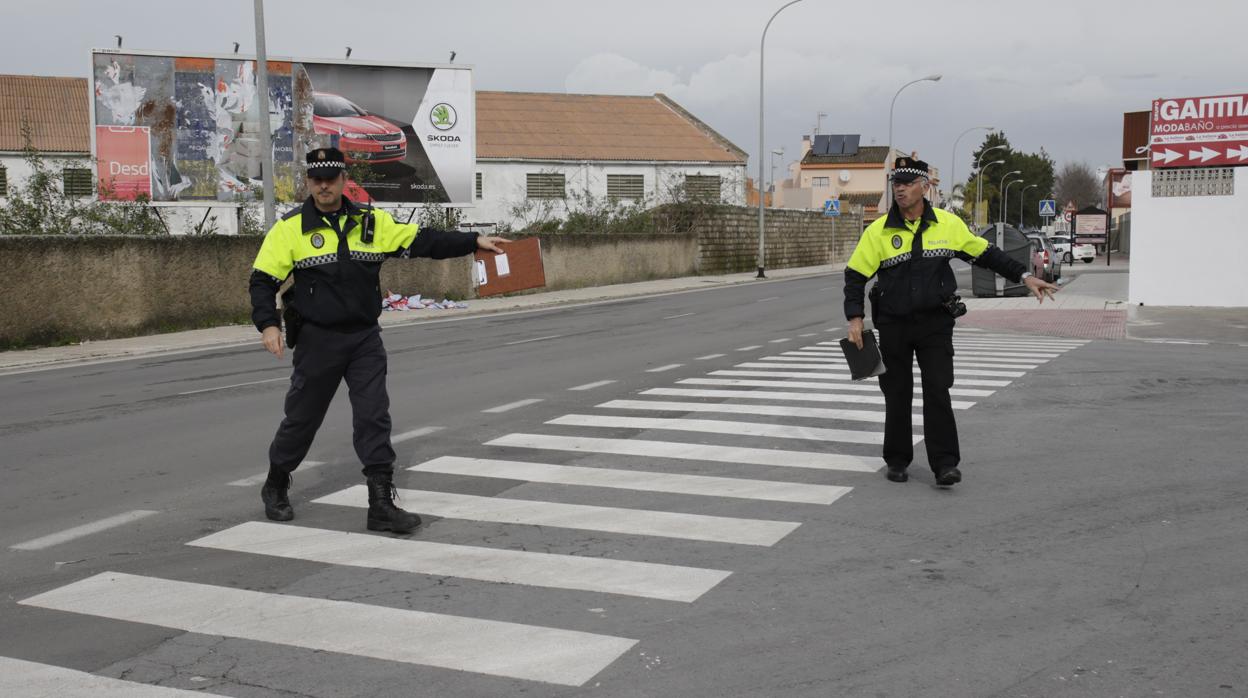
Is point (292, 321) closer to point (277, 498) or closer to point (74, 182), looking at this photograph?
point (277, 498)

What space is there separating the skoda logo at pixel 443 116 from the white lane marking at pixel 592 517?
28201 mm

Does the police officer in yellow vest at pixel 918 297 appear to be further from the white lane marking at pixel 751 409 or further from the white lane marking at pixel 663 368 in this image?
the white lane marking at pixel 663 368

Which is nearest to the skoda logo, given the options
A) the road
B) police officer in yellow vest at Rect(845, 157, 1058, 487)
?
the road

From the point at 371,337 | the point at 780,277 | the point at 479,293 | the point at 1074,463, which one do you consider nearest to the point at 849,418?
the point at 1074,463

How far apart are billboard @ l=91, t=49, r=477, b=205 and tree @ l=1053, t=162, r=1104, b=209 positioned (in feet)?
365

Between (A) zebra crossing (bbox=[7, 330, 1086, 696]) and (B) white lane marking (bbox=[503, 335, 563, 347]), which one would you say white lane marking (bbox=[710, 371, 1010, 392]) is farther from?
(B) white lane marking (bbox=[503, 335, 563, 347])

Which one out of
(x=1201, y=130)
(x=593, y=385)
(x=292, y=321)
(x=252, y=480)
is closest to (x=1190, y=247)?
(x=1201, y=130)

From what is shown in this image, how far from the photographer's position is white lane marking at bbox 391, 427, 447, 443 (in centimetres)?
898

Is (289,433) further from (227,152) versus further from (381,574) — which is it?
(227,152)

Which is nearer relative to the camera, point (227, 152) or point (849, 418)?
point (849, 418)

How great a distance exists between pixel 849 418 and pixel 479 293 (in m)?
21.6

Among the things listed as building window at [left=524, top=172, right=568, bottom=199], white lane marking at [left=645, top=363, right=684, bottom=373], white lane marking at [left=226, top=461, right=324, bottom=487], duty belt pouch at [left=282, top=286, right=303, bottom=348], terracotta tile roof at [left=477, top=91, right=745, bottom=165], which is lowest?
white lane marking at [left=226, top=461, right=324, bottom=487]

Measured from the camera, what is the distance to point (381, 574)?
538 cm

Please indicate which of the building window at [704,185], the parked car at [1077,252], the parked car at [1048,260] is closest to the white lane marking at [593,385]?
the parked car at [1048,260]
